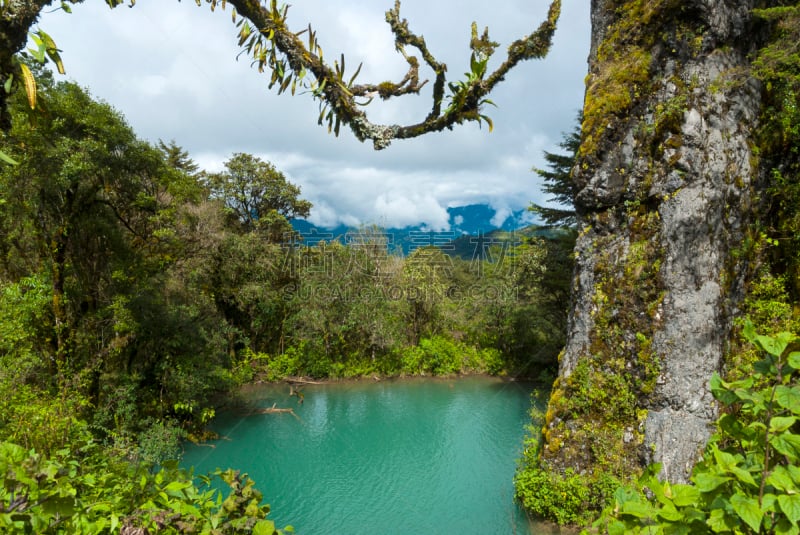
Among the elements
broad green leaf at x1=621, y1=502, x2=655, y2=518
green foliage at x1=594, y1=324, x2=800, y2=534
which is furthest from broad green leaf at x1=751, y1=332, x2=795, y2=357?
broad green leaf at x1=621, y1=502, x2=655, y2=518

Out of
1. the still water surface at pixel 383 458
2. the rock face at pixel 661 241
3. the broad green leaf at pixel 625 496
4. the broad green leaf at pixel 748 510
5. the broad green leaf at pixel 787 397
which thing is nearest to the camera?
the broad green leaf at pixel 748 510

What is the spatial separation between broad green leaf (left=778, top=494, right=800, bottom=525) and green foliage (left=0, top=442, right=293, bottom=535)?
57.8 inches

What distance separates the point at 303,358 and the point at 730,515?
17562mm

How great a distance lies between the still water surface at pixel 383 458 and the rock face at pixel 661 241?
217cm

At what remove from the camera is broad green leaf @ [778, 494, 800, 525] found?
0.84m

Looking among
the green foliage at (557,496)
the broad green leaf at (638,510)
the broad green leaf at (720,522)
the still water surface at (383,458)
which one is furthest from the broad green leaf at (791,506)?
Result: the still water surface at (383,458)

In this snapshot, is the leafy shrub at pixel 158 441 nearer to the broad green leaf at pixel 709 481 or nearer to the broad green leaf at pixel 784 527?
the broad green leaf at pixel 709 481

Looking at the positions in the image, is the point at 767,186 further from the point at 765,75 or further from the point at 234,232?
the point at 234,232

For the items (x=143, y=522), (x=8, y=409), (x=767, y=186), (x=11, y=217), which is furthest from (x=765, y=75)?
(x=11, y=217)

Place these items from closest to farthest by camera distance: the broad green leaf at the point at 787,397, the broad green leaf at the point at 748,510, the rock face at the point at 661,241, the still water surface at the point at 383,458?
the broad green leaf at the point at 748,510 < the broad green leaf at the point at 787,397 < the rock face at the point at 661,241 < the still water surface at the point at 383,458

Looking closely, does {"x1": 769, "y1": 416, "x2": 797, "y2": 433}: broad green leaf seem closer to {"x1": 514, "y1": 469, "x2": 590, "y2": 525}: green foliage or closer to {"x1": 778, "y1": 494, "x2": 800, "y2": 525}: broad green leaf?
{"x1": 778, "y1": 494, "x2": 800, "y2": 525}: broad green leaf

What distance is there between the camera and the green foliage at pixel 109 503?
1.16m

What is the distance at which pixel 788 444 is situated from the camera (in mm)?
931

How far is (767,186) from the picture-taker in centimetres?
639
